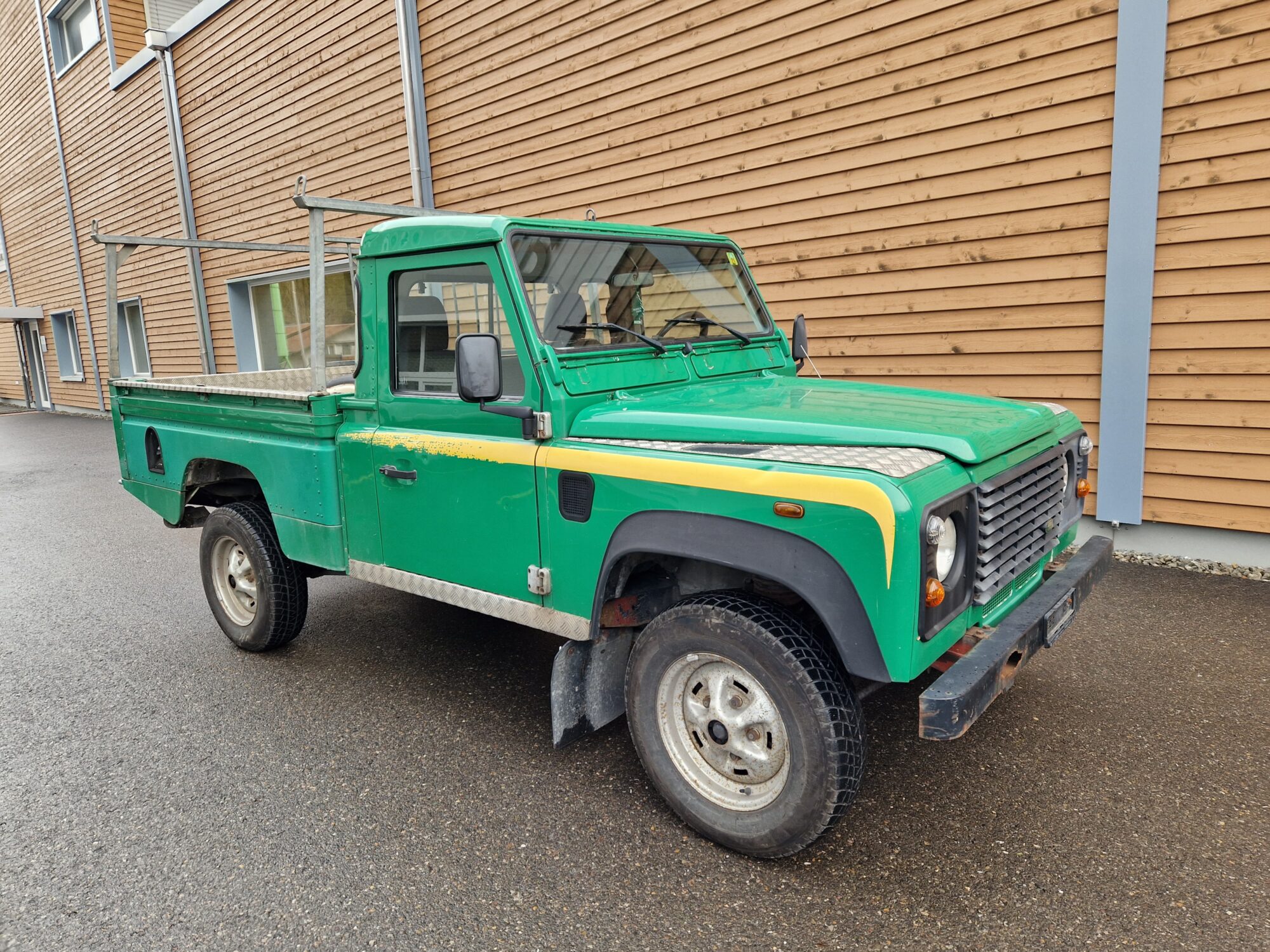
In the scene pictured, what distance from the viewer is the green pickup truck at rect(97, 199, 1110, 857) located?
2354 mm

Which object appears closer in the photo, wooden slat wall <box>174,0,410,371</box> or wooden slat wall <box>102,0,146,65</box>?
wooden slat wall <box>174,0,410,371</box>

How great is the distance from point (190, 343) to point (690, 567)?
13.7m

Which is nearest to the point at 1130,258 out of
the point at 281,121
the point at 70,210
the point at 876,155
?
the point at 876,155

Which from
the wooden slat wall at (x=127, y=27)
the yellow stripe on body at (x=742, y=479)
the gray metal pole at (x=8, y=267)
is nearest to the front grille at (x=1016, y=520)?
Result: the yellow stripe on body at (x=742, y=479)

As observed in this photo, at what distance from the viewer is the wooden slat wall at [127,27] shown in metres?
14.2

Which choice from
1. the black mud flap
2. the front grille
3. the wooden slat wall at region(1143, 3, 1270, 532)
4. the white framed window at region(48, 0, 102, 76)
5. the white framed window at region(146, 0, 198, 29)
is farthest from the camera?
the white framed window at region(48, 0, 102, 76)

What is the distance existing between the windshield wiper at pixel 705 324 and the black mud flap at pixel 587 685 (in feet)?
4.21

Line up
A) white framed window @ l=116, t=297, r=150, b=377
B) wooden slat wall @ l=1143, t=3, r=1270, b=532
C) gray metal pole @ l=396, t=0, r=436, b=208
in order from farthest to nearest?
white framed window @ l=116, t=297, r=150, b=377 < gray metal pole @ l=396, t=0, r=436, b=208 < wooden slat wall @ l=1143, t=3, r=1270, b=532

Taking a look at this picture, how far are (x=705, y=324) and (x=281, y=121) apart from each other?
9954mm

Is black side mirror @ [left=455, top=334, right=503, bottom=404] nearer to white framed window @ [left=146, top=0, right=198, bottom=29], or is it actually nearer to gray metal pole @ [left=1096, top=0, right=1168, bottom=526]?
gray metal pole @ [left=1096, top=0, right=1168, bottom=526]

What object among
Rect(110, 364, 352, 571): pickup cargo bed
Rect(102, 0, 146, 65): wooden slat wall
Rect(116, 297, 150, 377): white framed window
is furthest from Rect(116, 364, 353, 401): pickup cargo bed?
Rect(102, 0, 146, 65): wooden slat wall

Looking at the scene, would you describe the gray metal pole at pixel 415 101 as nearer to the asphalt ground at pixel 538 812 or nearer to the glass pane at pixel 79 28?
the asphalt ground at pixel 538 812

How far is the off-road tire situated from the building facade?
4.16 ft

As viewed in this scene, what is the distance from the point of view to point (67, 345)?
61.2 feet
